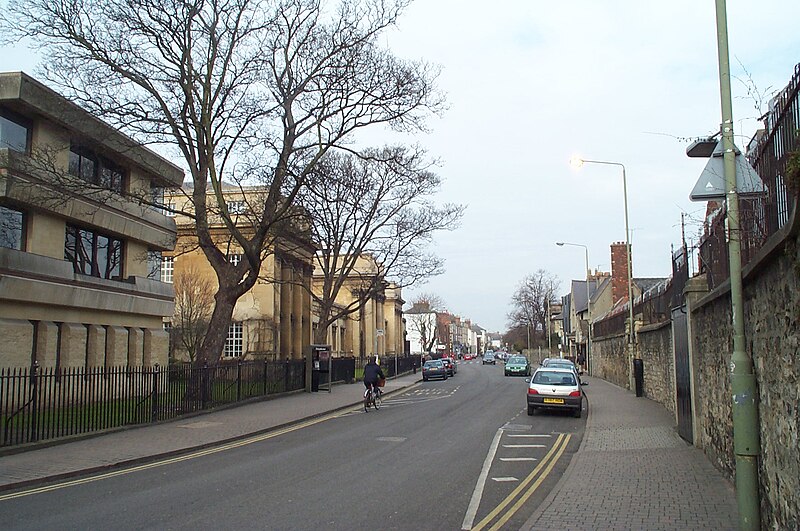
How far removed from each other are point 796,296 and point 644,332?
23.4 meters

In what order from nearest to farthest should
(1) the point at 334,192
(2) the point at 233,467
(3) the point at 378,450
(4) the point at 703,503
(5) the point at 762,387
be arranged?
(5) the point at 762,387, (4) the point at 703,503, (2) the point at 233,467, (3) the point at 378,450, (1) the point at 334,192

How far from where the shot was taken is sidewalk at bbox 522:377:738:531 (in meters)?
8.02

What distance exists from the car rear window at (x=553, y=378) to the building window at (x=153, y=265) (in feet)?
58.1

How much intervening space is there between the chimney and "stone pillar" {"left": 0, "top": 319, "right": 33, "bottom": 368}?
44.2 m

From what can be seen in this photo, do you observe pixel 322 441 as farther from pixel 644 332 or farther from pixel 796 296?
pixel 644 332

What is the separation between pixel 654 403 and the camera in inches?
955

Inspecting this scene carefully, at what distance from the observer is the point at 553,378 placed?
21.3 metres

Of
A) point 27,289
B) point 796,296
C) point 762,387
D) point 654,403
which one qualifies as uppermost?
point 27,289

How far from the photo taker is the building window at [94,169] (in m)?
24.9

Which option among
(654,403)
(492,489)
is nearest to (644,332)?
(654,403)

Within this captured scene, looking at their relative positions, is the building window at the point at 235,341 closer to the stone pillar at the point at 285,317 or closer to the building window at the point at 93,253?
the stone pillar at the point at 285,317

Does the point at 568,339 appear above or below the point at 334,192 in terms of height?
below

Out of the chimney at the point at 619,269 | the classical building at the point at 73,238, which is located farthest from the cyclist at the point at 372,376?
the chimney at the point at 619,269

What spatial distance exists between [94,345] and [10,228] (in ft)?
19.6
